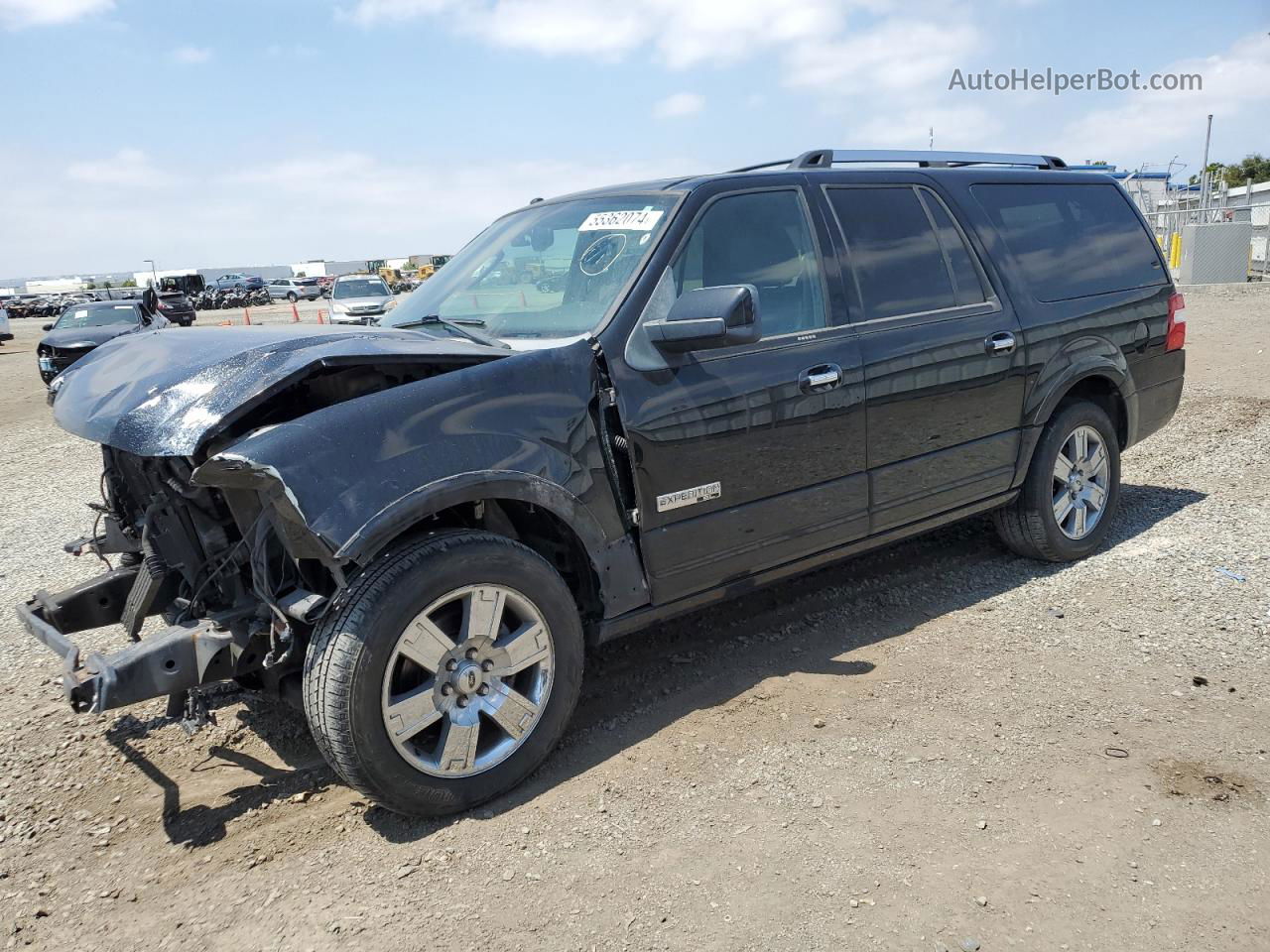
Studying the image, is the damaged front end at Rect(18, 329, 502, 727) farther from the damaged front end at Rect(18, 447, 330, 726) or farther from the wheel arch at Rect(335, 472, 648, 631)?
the wheel arch at Rect(335, 472, 648, 631)

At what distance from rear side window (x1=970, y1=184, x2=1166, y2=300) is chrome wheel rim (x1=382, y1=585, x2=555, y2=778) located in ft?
10.7

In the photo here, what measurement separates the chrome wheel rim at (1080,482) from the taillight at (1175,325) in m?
0.84

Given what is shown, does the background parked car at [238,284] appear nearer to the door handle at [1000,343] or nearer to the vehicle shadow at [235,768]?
the vehicle shadow at [235,768]

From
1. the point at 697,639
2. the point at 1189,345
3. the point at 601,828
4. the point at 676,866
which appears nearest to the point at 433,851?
the point at 601,828

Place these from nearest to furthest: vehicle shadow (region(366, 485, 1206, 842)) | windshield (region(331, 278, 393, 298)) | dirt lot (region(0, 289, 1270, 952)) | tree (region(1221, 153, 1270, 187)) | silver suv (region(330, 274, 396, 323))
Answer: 1. dirt lot (region(0, 289, 1270, 952))
2. vehicle shadow (region(366, 485, 1206, 842))
3. silver suv (region(330, 274, 396, 323))
4. windshield (region(331, 278, 393, 298))
5. tree (region(1221, 153, 1270, 187))

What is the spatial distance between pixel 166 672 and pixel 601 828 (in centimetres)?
142

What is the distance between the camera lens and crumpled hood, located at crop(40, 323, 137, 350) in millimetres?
16594

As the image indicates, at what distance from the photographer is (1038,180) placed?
523cm

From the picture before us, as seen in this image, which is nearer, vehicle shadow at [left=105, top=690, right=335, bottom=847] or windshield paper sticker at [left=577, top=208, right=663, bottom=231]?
vehicle shadow at [left=105, top=690, right=335, bottom=847]

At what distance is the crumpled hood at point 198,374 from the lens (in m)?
2.93

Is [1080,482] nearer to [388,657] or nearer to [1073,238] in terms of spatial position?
[1073,238]

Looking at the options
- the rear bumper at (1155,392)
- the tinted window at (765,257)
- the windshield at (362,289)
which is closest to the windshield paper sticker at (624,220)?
the tinted window at (765,257)

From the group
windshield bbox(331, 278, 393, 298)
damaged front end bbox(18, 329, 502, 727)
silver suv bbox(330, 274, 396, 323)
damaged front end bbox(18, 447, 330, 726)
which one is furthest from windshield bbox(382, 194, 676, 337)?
windshield bbox(331, 278, 393, 298)

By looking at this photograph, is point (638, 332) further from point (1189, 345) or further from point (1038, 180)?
point (1189, 345)
